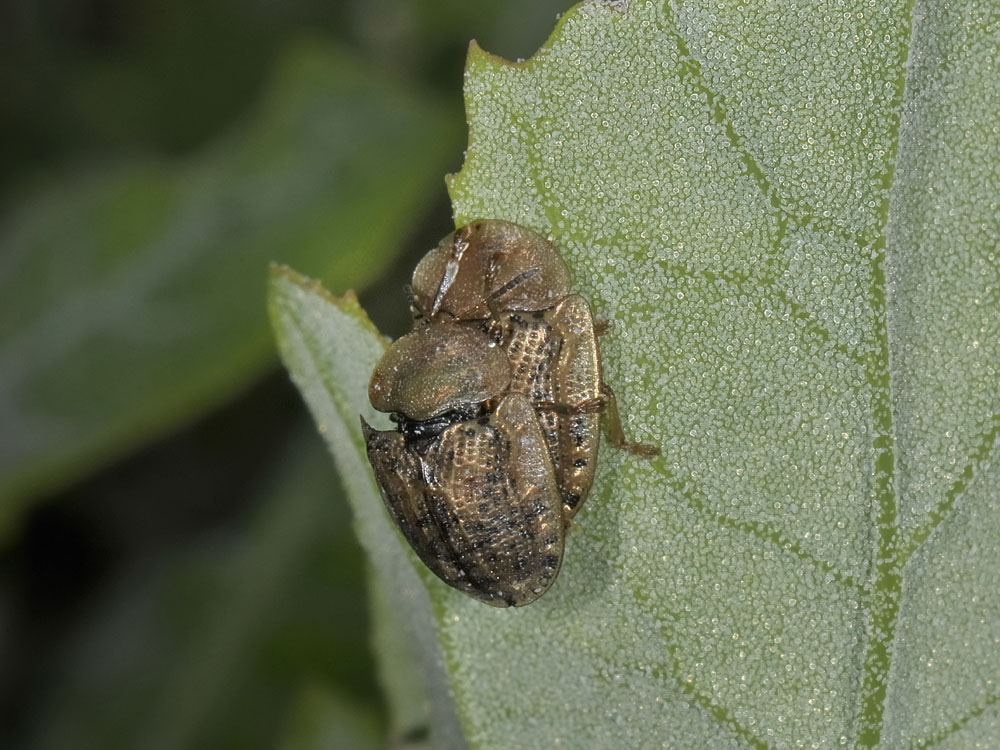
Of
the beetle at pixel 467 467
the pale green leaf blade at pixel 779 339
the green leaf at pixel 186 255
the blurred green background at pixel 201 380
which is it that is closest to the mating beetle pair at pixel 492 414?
the beetle at pixel 467 467

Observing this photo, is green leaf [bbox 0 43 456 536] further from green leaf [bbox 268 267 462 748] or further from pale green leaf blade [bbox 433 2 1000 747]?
pale green leaf blade [bbox 433 2 1000 747]

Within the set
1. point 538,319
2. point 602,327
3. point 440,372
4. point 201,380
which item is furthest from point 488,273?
point 201,380

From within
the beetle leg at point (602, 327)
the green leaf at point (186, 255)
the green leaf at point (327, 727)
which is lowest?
the green leaf at point (327, 727)

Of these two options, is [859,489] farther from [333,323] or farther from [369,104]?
[369,104]

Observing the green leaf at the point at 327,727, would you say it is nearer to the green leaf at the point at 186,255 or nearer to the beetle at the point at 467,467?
the green leaf at the point at 186,255

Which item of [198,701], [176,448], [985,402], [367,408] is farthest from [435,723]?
[176,448]

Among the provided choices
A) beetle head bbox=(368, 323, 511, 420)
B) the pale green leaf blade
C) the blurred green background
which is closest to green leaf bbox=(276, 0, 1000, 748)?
the pale green leaf blade

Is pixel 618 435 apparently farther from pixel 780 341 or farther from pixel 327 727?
pixel 327 727
